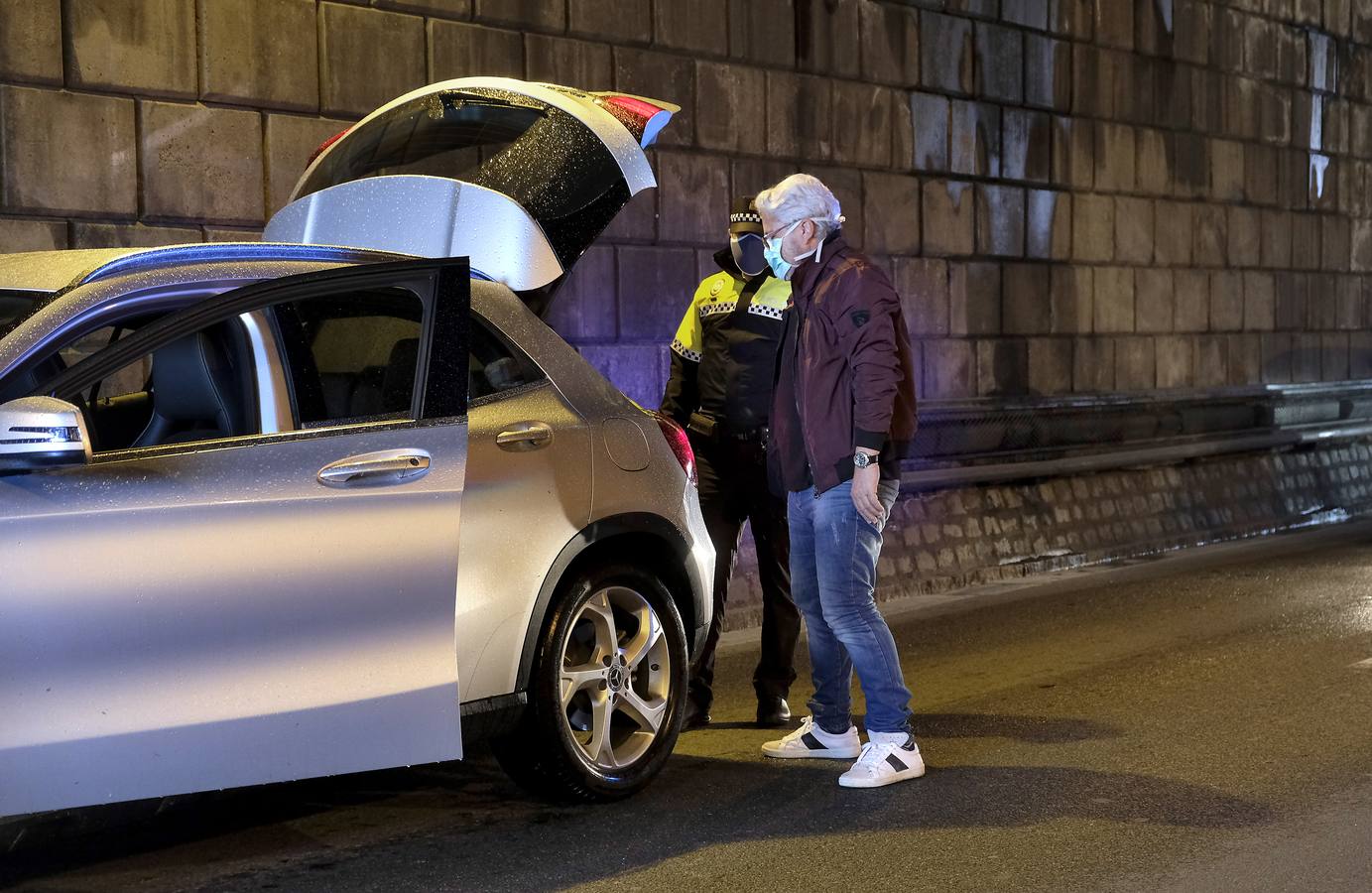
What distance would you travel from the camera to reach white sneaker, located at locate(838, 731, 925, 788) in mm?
5656

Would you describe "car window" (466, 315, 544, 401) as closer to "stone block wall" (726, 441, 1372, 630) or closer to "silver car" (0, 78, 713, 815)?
"silver car" (0, 78, 713, 815)

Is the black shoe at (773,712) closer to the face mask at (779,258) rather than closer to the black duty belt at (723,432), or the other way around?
the black duty belt at (723,432)

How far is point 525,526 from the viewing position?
5.03 meters

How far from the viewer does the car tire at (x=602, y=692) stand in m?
5.20

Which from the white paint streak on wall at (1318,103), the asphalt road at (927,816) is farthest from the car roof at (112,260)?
the white paint streak on wall at (1318,103)

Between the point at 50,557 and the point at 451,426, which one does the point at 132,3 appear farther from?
the point at 50,557

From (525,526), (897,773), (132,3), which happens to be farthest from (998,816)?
(132,3)

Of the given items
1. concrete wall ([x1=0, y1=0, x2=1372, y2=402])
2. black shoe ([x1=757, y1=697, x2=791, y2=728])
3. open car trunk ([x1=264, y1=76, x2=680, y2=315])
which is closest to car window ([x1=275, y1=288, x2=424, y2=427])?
open car trunk ([x1=264, y1=76, x2=680, y2=315])

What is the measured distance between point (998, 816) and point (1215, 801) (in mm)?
690

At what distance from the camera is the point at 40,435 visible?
394 centimetres

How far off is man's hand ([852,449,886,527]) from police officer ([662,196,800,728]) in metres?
0.93

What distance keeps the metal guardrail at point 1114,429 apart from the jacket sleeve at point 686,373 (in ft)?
12.5

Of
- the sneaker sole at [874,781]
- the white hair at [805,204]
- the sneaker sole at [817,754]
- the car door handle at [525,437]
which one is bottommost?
the sneaker sole at [817,754]

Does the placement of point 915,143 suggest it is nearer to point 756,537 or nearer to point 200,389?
point 756,537
